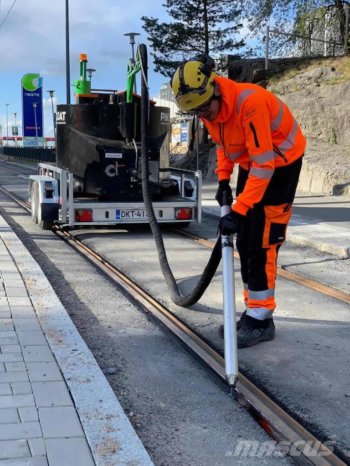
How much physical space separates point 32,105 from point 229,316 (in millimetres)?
35778

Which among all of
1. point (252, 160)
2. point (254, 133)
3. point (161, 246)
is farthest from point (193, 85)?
point (161, 246)

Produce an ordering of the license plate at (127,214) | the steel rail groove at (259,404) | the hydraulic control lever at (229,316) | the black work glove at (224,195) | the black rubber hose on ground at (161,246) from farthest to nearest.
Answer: the license plate at (127,214) < the black rubber hose on ground at (161,246) < the black work glove at (224,195) < the hydraulic control lever at (229,316) < the steel rail groove at (259,404)

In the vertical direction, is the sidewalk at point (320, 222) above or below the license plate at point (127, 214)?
below

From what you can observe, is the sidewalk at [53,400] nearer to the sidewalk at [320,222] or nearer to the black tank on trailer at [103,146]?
the black tank on trailer at [103,146]

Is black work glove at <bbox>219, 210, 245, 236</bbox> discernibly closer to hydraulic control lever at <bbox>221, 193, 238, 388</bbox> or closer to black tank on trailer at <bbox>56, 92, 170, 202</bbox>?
hydraulic control lever at <bbox>221, 193, 238, 388</bbox>

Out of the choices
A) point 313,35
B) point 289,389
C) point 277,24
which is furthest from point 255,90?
point 277,24

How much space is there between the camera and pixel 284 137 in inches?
162

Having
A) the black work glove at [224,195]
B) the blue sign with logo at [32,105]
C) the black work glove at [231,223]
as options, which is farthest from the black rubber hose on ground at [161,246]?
the blue sign with logo at [32,105]

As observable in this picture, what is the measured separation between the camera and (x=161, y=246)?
613 centimetres

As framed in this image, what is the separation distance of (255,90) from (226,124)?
31cm

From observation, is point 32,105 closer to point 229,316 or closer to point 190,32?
point 190,32

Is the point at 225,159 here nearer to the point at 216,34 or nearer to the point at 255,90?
the point at 255,90

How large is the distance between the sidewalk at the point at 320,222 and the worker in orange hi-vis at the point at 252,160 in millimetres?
3874

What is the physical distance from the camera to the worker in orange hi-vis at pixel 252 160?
3836 mm
